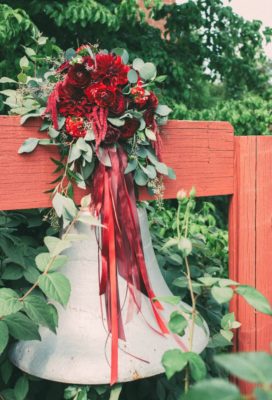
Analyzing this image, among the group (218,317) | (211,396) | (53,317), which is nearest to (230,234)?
(218,317)

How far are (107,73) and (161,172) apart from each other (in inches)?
11.1

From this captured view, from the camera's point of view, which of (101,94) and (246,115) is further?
(246,115)

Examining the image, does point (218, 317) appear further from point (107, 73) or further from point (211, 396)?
point (211, 396)

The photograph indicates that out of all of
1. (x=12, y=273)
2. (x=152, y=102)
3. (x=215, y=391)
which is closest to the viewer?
(x=215, y=391)

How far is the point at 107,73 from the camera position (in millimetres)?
1105

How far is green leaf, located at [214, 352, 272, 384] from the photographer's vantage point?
0.39 m

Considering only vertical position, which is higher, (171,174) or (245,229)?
(171,174)

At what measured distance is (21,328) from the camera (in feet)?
3.50

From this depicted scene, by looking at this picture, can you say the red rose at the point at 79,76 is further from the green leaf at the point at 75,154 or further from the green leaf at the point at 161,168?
the green leaf at the point at 161,168

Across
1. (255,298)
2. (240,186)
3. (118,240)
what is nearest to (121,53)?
(118,240)

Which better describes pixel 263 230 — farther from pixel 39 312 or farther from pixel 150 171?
pixel 39 312

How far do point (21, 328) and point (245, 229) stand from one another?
744mm

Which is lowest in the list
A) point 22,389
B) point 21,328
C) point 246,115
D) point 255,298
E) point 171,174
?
point 22,389

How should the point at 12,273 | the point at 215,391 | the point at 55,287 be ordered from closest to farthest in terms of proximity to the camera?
the point at 215,391 < the point at 55,287 < the point at 12,273
